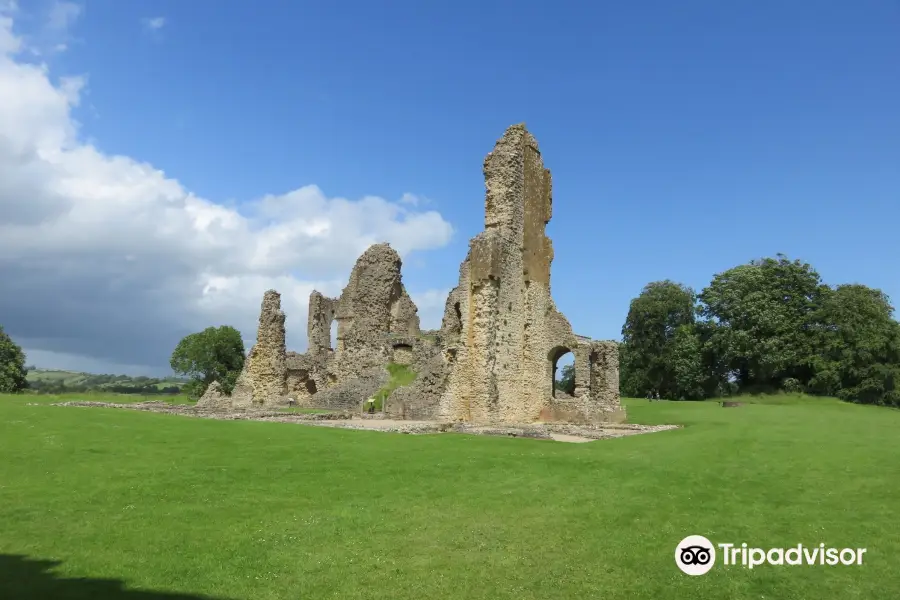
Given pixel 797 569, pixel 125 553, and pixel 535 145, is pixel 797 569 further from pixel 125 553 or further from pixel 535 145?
pixel 535 145

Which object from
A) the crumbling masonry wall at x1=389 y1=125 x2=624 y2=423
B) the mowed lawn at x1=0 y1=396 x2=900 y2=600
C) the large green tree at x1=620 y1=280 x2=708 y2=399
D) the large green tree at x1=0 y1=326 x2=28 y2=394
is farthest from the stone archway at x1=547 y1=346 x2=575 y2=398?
the large green tree at x1=0 y1=326 x2=28 y2=394

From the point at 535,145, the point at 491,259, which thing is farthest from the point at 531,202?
the point at 491,259

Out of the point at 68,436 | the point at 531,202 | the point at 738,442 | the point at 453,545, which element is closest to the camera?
the point at 453,545

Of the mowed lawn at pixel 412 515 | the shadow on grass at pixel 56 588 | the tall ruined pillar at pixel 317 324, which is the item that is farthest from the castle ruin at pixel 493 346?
the shadow on grass at pixel 56 588

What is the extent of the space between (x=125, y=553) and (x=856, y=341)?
41.8m

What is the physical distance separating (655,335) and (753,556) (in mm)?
48973

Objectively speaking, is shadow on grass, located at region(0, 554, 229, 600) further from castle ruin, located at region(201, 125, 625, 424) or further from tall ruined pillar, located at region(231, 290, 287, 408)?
tall ruined pillar, located at region(231, 290, 287, 408)

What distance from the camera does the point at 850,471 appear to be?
1035cm

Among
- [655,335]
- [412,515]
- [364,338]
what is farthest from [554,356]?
[655,335]

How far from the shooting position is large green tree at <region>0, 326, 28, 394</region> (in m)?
42.5

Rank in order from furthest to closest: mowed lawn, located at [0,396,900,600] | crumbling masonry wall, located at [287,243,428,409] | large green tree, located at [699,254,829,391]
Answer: large green tree, located at [699,254,829,391], crumbling masonry wall, located at [287,243,428,409], mowed lawn, located at [0,396,900,600]

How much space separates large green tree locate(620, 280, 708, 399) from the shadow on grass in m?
49.3

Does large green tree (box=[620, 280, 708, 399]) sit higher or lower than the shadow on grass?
higher

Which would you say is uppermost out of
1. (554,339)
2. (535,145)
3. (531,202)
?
(535,145)
